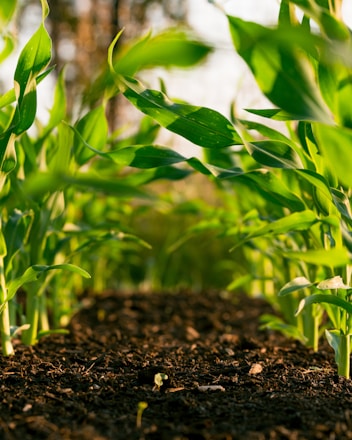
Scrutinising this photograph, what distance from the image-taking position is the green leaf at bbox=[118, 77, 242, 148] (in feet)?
5.18

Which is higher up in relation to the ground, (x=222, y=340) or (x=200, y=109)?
(x=200, y=109)

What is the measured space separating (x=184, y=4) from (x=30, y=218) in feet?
30.8

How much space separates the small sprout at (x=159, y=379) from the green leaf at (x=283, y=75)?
781 mm

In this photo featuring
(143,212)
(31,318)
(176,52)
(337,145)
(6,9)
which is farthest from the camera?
(143,212)

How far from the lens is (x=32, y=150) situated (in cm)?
213

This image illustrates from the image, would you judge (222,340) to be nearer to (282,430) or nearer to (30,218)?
(30,218)

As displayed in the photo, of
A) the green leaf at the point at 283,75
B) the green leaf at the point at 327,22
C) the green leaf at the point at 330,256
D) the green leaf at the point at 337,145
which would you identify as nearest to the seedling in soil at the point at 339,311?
the green leaf at the point at 330,256

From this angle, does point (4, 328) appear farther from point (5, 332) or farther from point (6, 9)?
point (6, 9)

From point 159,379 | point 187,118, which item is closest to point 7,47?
point 187,118

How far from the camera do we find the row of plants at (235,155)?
118cm

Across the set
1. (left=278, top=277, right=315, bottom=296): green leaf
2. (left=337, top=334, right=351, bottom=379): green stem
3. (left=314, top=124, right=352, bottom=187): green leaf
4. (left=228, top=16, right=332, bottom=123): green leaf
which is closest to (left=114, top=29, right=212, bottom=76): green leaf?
(left=228, top=16, right=332, bottom=123): green leaf

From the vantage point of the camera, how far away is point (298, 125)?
5.63 ft

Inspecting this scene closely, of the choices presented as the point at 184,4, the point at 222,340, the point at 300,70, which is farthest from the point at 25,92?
the point at 184,4

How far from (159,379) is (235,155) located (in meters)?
1.28
